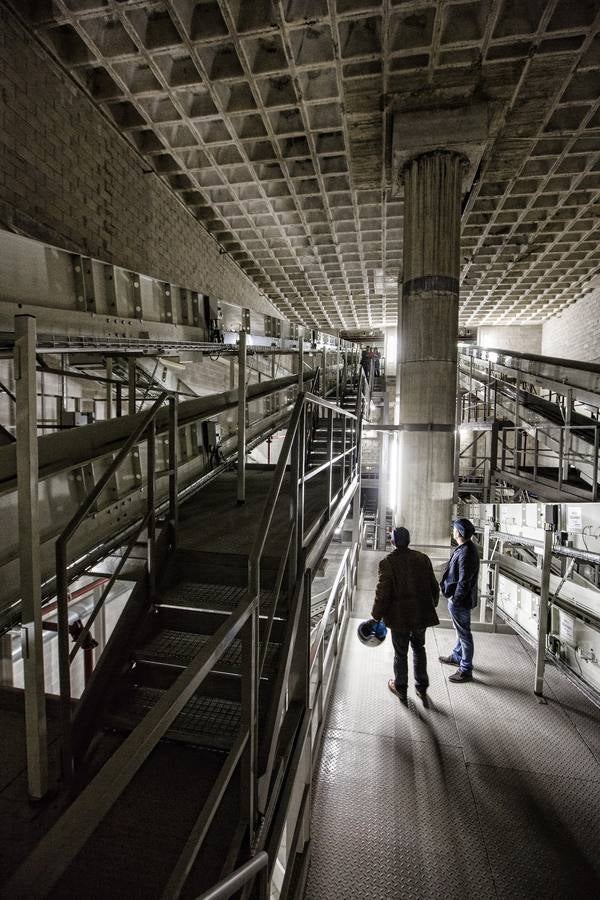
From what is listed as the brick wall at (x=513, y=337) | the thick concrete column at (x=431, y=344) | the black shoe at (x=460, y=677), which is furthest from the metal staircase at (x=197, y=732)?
the brick wall at (x=513, y=337)

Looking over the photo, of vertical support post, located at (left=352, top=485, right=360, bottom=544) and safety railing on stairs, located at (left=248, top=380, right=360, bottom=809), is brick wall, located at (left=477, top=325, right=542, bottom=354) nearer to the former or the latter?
vertical support post, located at (left=352, top=485, right=360, bottom=544)

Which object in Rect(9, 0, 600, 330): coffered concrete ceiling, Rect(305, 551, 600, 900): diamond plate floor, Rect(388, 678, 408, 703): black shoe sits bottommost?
Rect(305, 551, 600, 900): diamond plate floor

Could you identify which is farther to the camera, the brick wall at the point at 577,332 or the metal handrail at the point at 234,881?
the brick wall at the point at 577,332

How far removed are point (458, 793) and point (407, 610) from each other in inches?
51.1

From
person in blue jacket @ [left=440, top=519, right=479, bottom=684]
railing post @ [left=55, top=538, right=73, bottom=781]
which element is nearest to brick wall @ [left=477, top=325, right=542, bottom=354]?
person in blue jacket @ [left=440, top=519, right=479, bottom=684]

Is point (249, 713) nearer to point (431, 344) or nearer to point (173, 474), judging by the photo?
point (173, 474)

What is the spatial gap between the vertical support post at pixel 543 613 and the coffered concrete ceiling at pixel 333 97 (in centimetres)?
684

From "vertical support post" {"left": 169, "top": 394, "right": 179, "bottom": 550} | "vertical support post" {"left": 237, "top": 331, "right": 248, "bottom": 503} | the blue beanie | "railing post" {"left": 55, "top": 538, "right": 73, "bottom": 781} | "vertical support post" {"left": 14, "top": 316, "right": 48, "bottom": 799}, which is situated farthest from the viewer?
the blue beanie

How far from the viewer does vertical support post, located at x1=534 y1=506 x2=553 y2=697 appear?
12.7 feet

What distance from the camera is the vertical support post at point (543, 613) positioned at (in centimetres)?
387

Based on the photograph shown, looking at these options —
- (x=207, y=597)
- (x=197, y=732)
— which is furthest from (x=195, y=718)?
(x=207, y=597)

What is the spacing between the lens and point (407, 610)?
12.5 ft

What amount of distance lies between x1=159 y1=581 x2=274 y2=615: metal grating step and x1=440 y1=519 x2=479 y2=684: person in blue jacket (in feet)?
7.94

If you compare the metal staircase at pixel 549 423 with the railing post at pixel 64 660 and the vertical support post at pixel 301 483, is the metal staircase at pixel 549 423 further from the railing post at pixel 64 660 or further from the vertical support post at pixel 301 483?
the railing post at pixel 64 660
